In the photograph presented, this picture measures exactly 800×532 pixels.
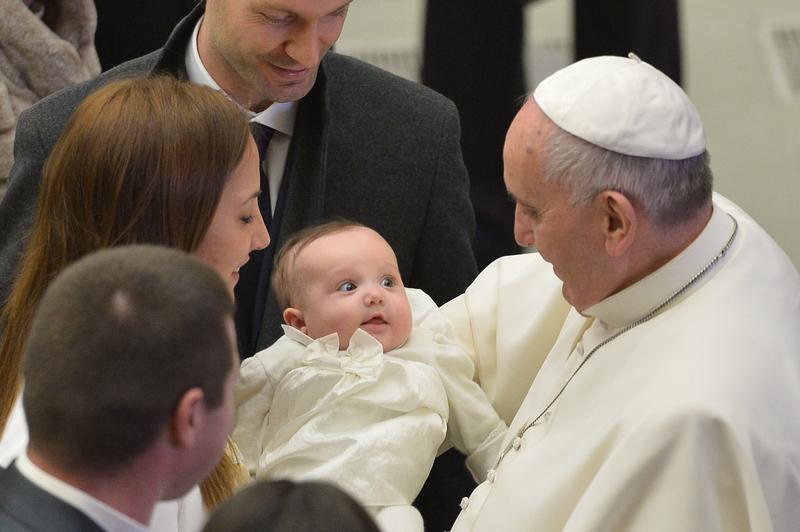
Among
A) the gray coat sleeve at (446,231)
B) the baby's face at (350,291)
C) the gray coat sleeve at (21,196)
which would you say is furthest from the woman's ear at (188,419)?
the gray coat sleeve at (446,231)

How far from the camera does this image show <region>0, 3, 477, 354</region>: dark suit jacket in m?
3.05

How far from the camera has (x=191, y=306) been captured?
1793mm

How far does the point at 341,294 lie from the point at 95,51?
1651 mm

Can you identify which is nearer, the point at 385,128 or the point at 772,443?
the point at 772,443

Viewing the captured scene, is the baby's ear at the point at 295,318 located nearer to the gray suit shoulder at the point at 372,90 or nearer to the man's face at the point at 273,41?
the man's face at the point at 273,41

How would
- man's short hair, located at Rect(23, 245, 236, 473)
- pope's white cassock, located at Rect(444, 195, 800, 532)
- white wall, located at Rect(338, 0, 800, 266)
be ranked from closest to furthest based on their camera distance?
man's short hair, located at Rect(23, 245, 236, 473)
pope's white cassock, located at Rect(444, 195, 800, 532)
white wall, located at Rect(338, 0, 800, 266)

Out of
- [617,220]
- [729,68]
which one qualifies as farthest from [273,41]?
[729,68]

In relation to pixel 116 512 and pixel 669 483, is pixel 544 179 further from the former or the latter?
pixel 116 512

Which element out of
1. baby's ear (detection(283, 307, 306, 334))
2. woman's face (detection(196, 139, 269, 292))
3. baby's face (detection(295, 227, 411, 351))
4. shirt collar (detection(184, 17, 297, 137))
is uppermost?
woman's face (detection(196, 139, 269, 292))

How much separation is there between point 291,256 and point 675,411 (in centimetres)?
88

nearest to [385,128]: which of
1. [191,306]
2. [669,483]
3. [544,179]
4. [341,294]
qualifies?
[341,294]

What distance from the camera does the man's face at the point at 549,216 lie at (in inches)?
95.9

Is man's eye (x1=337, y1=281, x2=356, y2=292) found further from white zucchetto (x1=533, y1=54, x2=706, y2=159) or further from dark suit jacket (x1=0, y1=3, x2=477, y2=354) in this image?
white zucchetto (x1=533, y1=54, x2=706, y2=159)

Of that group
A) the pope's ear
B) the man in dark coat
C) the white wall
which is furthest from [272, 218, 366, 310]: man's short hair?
the white wall
